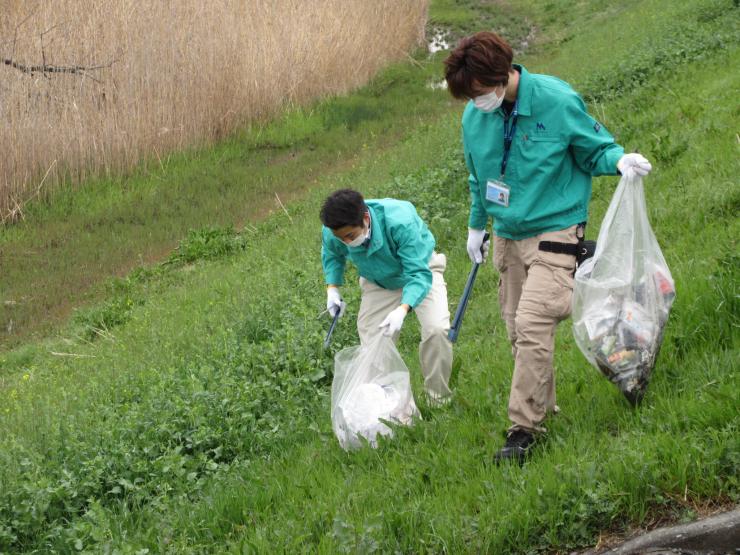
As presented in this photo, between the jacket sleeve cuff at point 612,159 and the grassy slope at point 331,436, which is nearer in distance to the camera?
the grassy slope at point 331,436

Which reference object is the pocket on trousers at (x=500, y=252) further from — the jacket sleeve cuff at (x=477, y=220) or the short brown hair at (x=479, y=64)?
the short brown hair at (x=479, y=64)

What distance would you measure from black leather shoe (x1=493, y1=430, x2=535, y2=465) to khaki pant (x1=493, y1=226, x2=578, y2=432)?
0.04 metres

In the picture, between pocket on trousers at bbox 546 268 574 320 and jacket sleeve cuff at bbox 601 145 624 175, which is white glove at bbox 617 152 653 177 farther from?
pocket on trousers at bbox 546 268 574 320

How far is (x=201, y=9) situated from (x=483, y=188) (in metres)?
12.2

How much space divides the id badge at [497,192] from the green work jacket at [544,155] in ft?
0.06

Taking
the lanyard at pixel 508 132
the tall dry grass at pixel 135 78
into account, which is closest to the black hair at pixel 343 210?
the lanyard at pixel 508 132

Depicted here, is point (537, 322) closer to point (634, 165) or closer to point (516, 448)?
point (516, 448)

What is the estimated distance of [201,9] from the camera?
15562mm

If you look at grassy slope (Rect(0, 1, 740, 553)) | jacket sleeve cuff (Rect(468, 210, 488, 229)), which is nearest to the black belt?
jacket sleeve cuff (Rect(468, 210, 488, 229))

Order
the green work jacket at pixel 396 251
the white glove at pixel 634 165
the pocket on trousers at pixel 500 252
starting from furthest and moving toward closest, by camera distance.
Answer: the green work jacket at pixel 396 251 → the pocket on trousers at pixel 500 252 → the white glove at pixel 634 165

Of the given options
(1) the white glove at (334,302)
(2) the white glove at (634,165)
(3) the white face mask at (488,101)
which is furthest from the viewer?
(1) the white glove at (334,302)

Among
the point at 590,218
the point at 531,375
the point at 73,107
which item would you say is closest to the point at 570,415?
the point at 531,375

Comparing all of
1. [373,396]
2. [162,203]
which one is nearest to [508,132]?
[373,396]

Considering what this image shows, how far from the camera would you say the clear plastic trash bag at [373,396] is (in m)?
4.84
